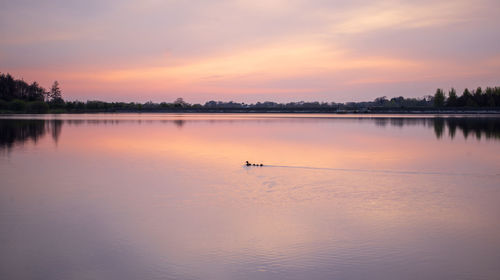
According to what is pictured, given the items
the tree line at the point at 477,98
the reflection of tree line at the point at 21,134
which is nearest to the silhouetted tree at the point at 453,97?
the tree line at the point at 477,98

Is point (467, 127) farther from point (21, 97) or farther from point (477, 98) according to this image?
point (21, 97)

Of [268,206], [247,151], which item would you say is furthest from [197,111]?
[268,206]

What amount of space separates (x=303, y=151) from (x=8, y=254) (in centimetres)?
1654

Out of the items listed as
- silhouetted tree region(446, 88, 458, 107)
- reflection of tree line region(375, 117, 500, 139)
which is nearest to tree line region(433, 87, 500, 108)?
silhouetted tree region(446, 88, 458, 107)

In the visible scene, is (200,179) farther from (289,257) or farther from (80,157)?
(80,157)

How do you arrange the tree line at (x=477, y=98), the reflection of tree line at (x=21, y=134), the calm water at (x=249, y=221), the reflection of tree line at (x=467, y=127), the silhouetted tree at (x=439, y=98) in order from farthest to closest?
the silhouetted tree at (x=439, y=98) → the tree line at (x=477, y=98) → the reflection of tree line at (x=467, y=127) → the reflection of tree line at (x=21, y=134) → the calm water at (x=249, y=221)

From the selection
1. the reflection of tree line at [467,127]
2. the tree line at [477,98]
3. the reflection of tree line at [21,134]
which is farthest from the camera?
the tree line at [477,98]

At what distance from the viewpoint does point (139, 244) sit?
290 inches

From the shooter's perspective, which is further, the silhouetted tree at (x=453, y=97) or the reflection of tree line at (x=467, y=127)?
the silhouetted tree at (x=453, y=97)

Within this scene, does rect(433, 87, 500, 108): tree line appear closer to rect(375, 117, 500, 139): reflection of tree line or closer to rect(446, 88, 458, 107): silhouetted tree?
rect(446, 88, 458, 107): silhouetted tree

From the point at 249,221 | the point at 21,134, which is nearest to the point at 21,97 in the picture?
the point at 21,134

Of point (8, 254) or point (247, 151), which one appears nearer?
point (8, 254)

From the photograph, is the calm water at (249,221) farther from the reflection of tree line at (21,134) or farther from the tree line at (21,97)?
the tree line at (21,97)

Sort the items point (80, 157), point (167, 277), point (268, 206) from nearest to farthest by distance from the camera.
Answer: point (167, 277) → point (268, 206) → point (80, 157)
